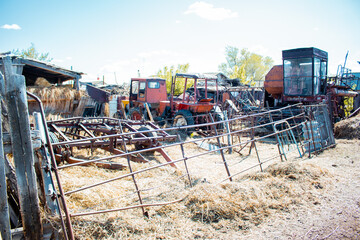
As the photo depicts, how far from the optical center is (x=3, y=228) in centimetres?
251

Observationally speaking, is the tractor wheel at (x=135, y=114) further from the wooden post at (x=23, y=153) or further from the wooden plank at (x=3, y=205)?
the wooden plank at (x=3, y=205)

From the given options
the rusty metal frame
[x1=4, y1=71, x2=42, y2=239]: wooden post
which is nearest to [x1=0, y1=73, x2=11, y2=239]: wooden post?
[x1=4, y1=71, x2=42, y2=239]: wooden post

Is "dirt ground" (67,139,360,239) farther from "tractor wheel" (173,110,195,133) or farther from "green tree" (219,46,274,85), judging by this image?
"green tree" (219,46,274,85)

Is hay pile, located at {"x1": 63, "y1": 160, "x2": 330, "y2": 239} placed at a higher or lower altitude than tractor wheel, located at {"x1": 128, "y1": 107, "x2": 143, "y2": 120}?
lower

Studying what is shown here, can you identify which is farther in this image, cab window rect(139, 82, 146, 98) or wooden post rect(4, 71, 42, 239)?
cab window rect(139, 82, 146, 98)

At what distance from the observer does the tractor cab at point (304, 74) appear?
11586mm

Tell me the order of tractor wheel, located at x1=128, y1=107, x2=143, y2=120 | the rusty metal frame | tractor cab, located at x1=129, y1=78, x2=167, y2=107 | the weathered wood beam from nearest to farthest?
the weathered wood beam < the rusty metal frame < tractor wheel, located at x1=128, y1=107, x2=143, y2=120 < tractor cab, located at x1=129, y1=78, x2=167, y2=107

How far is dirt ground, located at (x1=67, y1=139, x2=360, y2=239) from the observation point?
3.29 m

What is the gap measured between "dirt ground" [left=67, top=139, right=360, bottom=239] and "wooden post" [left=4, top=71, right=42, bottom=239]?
594 millimetres

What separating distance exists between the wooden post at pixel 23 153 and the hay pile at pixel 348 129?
35.1ft

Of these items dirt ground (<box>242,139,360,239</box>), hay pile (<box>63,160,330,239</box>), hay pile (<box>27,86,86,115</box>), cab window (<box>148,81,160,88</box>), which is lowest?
dirt ground (<box>242,139,360,239</box>)

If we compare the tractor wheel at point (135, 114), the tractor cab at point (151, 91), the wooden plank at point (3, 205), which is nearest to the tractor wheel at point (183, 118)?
the tractor cab at point (151, 91)

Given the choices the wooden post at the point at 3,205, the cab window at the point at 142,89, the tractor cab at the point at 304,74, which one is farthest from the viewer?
the cab window at the point at 142,89

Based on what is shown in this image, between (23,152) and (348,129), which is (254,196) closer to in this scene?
(23,152)
